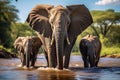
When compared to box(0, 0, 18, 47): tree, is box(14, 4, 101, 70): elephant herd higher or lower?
higher

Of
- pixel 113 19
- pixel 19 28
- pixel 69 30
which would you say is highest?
pixel 69 30

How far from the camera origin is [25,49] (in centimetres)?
2047

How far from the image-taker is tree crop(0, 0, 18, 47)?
Answer: 47.8m

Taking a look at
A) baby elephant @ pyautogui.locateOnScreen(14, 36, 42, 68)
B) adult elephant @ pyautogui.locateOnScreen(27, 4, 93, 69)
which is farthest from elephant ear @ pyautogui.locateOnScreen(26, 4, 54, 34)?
baby elephant @ pyautogui.locateOnScreen(14, 36, 42, 68)

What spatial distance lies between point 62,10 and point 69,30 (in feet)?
5.12

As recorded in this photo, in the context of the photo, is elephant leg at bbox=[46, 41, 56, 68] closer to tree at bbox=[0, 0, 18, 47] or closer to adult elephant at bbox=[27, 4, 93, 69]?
adult elephant at bbox=[27, 4, 93, 69]

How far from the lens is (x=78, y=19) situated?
738 inches

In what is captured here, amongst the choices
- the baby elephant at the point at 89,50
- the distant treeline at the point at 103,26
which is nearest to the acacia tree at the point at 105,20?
the distant treeline at the point at 103,26

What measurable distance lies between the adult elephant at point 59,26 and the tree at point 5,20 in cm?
2874

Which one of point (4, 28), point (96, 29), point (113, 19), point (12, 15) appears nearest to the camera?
point (4, 28)

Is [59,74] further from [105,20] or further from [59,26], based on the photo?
[105,20]

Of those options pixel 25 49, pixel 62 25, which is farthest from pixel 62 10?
pixel 25 49

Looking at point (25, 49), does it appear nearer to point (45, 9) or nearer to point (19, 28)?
point (45, 9)

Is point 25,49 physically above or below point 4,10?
above
